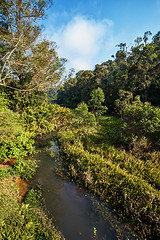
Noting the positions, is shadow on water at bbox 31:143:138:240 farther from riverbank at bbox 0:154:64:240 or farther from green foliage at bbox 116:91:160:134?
green foliage at bbox 116:91:160:134

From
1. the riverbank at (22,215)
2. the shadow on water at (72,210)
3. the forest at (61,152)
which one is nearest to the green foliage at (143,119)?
the forest at (61,152)

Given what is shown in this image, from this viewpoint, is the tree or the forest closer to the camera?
the forest

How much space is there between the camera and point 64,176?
20.6ft

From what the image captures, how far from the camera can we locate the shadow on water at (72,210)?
3.61 m

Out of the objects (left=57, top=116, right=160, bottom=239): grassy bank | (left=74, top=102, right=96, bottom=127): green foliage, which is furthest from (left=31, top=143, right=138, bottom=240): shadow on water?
(left=74, top=102, right=96, bottom=127): green foliage

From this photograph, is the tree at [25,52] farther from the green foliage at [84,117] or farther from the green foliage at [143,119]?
the green foliage at [143,119]

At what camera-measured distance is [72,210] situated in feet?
14.6

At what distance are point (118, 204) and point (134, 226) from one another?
2.59 ft

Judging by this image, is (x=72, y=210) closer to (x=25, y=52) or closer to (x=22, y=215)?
(x=22, y=215)

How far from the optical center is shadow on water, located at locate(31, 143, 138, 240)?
142 inches

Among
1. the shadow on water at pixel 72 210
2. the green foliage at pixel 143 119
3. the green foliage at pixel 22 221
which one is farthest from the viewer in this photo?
the green foliage at pixel 143 119

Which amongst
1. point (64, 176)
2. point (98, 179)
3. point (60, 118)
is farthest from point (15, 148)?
point (60, 118)

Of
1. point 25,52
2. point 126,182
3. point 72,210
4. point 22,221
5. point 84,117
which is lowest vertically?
point 72,210

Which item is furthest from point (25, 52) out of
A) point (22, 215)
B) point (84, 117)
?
point (22, 215)
